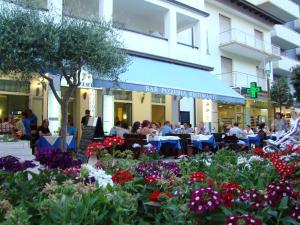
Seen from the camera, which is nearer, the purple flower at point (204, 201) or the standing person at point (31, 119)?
the purple flower at point (204, 201)

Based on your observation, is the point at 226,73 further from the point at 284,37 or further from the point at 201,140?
the point at 284,37

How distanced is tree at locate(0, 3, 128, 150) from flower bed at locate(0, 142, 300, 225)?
6.39m

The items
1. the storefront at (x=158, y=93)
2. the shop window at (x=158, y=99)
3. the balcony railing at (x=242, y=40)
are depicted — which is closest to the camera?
the storefront at (x=158, y=93)

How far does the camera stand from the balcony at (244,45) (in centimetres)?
2606

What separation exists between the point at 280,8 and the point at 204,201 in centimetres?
3443

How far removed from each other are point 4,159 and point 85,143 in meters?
6.39

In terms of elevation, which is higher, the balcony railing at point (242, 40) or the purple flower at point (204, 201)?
the balcony railing at point (242, 40)

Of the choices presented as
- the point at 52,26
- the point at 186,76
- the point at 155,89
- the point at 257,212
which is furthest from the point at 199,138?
the point at 257,212

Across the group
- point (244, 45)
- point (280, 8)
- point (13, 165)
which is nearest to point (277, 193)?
point (13, 165)

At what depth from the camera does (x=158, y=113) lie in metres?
22.1

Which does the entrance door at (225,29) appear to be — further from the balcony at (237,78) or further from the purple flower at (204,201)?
the purple flower at (204,201)

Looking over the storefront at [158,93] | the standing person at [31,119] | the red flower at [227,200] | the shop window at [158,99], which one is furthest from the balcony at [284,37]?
the red flower at [227,200]

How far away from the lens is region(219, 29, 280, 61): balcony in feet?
85.5

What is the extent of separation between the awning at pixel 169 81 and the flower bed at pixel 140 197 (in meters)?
9.34
